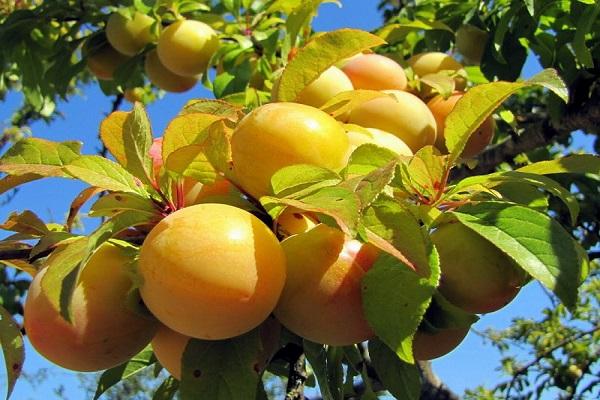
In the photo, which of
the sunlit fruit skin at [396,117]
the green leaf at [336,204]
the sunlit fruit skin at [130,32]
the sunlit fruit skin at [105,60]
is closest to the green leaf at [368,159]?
the green leaf at [336,204]

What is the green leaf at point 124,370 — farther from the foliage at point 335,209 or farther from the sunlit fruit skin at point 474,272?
the sunlit fruit skin at point 474,272

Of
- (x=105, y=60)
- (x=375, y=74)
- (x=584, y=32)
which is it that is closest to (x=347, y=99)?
(x=375, y=74)

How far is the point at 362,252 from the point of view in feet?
2.08

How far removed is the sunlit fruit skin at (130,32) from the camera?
1916mm

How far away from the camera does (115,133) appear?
734mm

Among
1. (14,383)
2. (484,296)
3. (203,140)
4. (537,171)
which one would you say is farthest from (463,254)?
(14,383)

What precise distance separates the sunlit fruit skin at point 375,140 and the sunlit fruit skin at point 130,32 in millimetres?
1276

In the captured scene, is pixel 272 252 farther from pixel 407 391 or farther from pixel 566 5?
Answer: pixel 566 5

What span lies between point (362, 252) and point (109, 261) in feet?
0.84

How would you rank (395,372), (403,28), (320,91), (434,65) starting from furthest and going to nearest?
1. (403,28)
2. (434,65)
3. (320,91)
4. (395,372)

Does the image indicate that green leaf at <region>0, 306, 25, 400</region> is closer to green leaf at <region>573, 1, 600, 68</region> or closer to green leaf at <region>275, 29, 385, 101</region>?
green leaf at <region>275, 29, 385, 101</region>

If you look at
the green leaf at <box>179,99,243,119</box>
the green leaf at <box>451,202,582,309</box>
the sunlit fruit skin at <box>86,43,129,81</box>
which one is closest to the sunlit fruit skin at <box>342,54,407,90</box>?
the green leaf at <box>179,99,243,119</box>

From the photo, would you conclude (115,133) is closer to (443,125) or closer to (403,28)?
(443,125)

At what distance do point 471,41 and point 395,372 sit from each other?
3.80 feet
